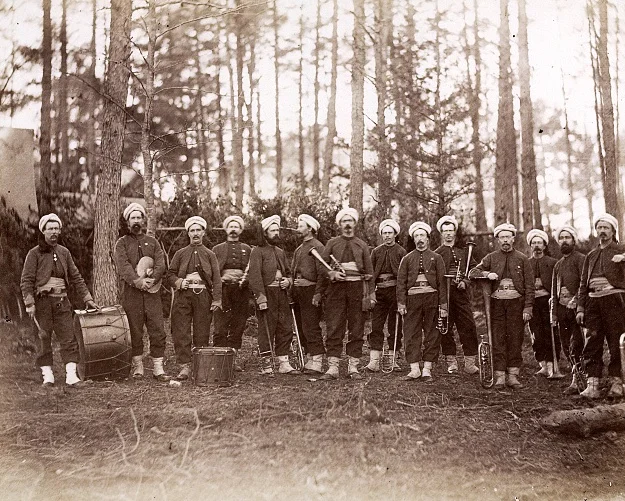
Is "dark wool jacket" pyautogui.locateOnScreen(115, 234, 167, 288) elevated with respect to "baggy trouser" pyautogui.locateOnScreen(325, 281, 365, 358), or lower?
elevated

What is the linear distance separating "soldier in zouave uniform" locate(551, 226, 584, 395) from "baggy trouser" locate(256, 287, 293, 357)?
3215mm

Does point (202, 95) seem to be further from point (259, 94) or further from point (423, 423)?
point (423, 423)

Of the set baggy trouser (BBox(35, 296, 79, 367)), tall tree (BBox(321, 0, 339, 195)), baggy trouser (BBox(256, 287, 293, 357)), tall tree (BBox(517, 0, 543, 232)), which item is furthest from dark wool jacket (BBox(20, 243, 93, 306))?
tall tree (BBox(517, 0, 543, 232))

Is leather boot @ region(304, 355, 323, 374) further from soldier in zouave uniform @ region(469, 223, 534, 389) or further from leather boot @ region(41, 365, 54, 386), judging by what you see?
leather boot @ region(41, 365, 54, 386)

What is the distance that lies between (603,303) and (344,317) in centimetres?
287

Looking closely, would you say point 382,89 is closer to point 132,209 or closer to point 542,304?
point 542,304

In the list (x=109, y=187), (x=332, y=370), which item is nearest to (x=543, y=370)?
(x=332, y=370)

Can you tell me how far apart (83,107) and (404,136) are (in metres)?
6.27

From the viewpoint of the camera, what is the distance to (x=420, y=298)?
7.61 metres

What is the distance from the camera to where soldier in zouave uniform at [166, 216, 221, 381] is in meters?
7.42

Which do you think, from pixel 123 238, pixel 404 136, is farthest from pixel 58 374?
pixel 404 136

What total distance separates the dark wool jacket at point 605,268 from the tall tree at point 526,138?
273cm

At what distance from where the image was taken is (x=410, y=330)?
25.0 feet

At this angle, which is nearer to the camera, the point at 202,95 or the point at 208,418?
the point at 208,418
